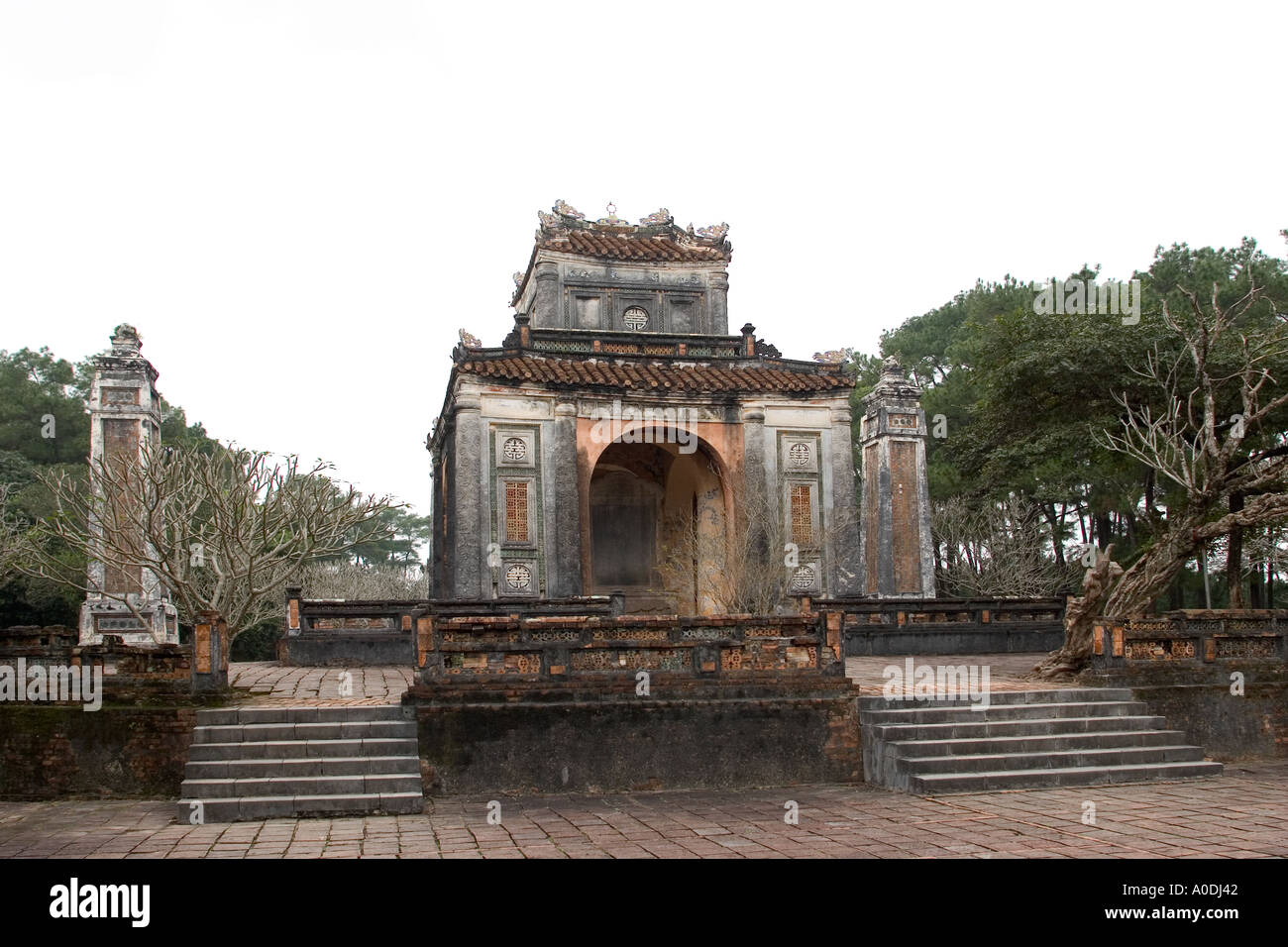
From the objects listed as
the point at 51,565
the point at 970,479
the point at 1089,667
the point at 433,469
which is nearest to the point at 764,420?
the point at 970,479

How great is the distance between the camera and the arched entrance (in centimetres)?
2750

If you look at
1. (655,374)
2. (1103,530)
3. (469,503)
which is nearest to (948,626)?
(655,374)

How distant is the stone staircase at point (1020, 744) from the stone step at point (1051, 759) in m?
0.01

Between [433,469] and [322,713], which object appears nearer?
[322,713]

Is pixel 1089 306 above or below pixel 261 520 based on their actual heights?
above

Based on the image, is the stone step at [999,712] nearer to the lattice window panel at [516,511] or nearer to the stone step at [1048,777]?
the stone step at [1048,777]

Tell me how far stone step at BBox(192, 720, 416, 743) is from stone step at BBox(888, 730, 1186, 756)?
5365 millimetres

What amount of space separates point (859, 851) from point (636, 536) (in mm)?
21514

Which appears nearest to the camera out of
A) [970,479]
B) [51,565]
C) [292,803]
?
[292,803]

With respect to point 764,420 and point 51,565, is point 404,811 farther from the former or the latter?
point 764,420

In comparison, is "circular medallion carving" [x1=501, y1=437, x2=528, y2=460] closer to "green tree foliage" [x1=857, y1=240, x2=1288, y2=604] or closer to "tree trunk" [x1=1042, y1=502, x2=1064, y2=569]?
"green tree foliage" [x1=857, y1=240, x2=1288, y2=604]

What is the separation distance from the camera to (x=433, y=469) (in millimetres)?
28875

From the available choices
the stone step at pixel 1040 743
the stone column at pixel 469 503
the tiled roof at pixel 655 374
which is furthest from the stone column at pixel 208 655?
the tiled roof at pixel 655 374

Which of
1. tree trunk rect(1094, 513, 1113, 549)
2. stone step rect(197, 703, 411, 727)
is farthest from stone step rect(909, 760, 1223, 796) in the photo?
tree trunk rect(1094, 513, 1113, 549)
